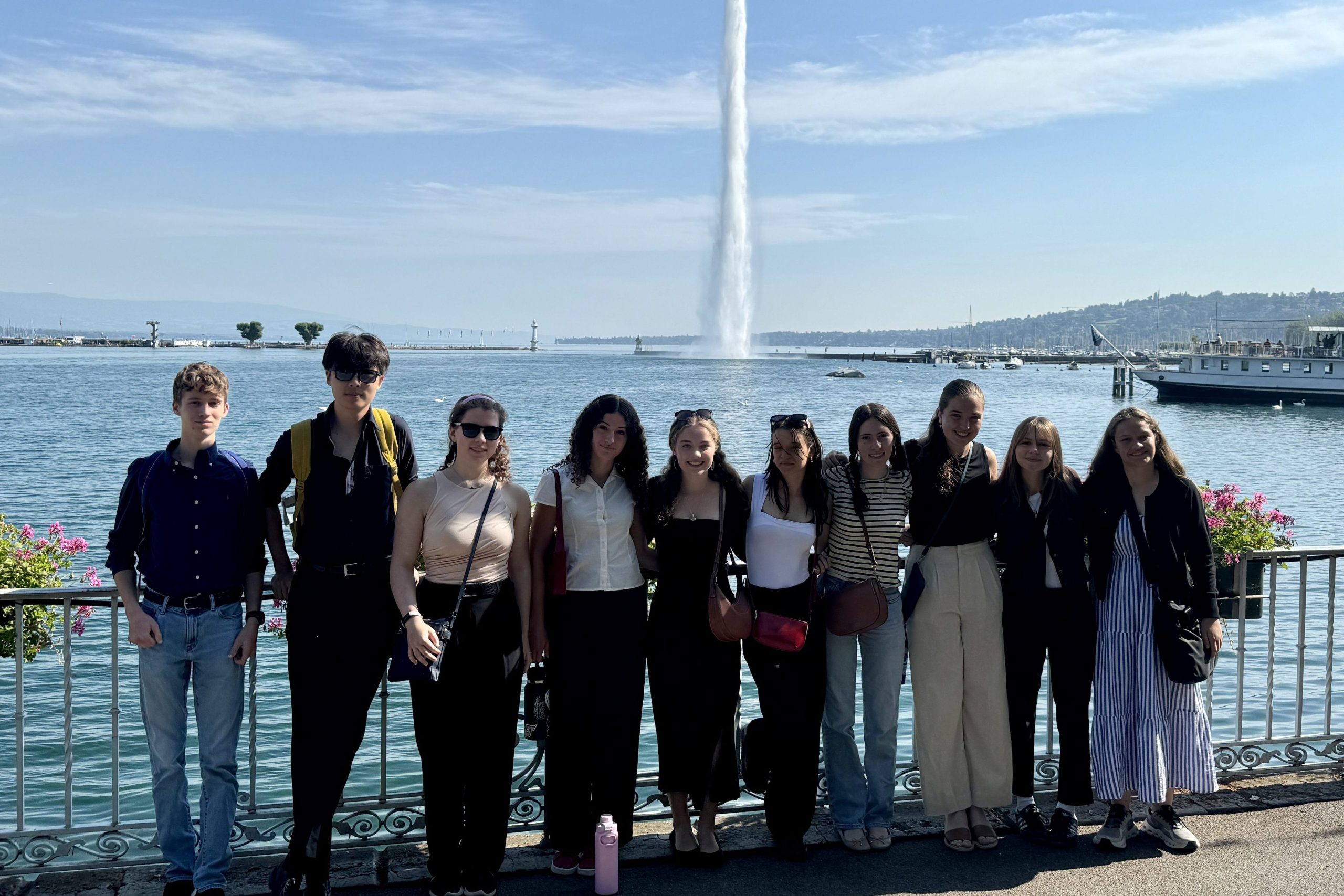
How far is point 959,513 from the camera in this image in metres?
5.09

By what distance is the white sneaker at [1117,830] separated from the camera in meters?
5.04

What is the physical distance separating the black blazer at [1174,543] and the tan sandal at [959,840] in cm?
137

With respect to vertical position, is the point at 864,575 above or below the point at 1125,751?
above

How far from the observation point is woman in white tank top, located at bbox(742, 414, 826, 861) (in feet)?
16.2

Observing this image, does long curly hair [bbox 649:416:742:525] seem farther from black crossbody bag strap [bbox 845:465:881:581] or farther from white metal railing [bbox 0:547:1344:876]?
white metal railing [bbox 0:547:1344:876]

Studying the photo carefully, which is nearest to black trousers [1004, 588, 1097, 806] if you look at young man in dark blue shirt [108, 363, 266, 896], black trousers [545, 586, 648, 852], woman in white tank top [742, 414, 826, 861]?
woman in white tank top [742, 414, 826, 861]

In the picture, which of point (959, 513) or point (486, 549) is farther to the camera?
point (959, 513)

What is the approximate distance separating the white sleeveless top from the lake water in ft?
21.7

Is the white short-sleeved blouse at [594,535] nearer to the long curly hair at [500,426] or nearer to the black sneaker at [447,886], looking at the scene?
the long curly hair at [500,426]

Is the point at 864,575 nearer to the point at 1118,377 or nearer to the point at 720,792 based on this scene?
the point at 720,792

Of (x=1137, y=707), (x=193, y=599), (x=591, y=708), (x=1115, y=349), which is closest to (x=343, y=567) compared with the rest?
(x=193, y=599)

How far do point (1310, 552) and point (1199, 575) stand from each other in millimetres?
1286

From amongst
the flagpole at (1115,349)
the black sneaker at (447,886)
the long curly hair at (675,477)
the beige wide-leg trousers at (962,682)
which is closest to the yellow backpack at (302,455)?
the long curly hair at (675,477)

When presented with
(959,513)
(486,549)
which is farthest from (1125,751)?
(486,549)
